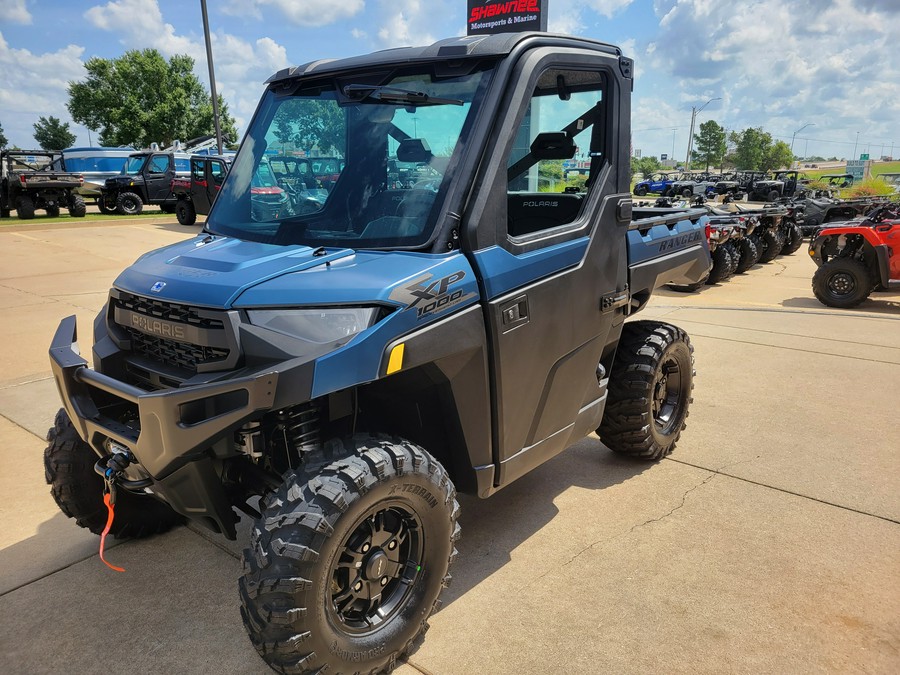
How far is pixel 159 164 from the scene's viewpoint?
23922mm

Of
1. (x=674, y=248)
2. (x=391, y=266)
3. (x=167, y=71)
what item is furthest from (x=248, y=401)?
(x=167, y=71)

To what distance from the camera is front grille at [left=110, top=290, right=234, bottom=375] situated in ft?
7.58

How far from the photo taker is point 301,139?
3.12 meters

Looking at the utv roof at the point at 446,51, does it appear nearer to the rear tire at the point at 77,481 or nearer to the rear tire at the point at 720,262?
the rear tire at the point at 77,481

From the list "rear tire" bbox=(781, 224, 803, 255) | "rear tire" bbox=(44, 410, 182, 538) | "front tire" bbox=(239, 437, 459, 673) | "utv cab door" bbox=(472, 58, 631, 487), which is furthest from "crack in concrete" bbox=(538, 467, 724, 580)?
"rear tire" bbox=(781, 224, 803, 255)

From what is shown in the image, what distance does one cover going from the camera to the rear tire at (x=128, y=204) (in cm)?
2344

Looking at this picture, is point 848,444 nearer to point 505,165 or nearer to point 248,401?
point 505,165

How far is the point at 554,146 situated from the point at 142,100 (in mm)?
63280

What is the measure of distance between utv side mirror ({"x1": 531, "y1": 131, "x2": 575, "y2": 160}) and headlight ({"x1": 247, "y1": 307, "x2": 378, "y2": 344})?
1363 millimetres

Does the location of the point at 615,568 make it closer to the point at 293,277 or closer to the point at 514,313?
the point at 514,313

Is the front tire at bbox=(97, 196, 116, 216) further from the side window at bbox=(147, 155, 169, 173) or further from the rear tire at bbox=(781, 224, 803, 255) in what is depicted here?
the rear tire at bbox=(781, 224, 803, 255)

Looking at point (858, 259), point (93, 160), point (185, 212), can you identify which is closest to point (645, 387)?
point (858, 259)

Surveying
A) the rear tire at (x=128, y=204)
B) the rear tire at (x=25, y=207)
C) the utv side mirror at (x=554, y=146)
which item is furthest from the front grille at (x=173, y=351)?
the rear tire at (x=128, y=204)

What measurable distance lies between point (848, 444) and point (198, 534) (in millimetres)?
4243
